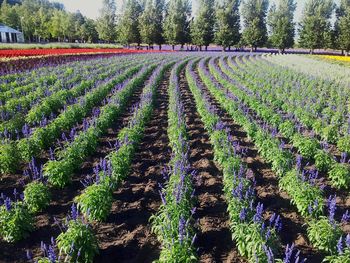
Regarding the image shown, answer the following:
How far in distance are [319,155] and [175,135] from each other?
4313 millimetres

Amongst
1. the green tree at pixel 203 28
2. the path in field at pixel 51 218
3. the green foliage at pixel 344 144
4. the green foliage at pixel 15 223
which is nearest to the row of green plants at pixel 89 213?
the path in field at pixel 51 218

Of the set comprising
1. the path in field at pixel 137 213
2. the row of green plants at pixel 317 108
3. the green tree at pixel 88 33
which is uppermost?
the green tree at pixel 88 33

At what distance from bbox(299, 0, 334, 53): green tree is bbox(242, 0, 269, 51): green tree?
29.2 ft

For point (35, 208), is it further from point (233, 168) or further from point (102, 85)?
point (102, 85)

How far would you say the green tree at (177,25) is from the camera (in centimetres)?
8568

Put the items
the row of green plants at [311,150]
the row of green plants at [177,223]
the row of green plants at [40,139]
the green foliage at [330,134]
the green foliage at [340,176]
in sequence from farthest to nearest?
the green foliage at [330,134]
the row of green plants at [40,139]
the row of green plants at [311,150]
the green foliage at [340,176]
the row of green plants at [177,223]

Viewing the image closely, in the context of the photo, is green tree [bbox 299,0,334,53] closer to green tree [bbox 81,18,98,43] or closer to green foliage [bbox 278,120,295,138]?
green tree [bbox 81,18,98,43]

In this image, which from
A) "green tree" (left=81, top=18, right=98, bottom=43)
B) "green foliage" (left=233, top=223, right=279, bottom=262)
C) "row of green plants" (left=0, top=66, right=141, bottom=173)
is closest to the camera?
"green foliage" (left=233, top=223, right=279, bottom=262)

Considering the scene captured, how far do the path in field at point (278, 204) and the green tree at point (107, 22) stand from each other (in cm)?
9191

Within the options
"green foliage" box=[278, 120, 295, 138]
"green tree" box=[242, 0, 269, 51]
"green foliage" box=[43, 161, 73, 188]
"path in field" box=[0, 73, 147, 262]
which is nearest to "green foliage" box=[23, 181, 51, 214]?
"path in field" box=[0, 73, 147, 262]

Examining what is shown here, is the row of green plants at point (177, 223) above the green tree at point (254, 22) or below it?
below

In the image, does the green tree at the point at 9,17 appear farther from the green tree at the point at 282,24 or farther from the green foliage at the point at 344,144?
the green foliage at the point at 344,144

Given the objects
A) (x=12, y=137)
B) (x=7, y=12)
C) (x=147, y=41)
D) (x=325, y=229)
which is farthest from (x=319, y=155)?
(x=7, y=12)

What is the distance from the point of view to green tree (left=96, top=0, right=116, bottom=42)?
98375 mm
